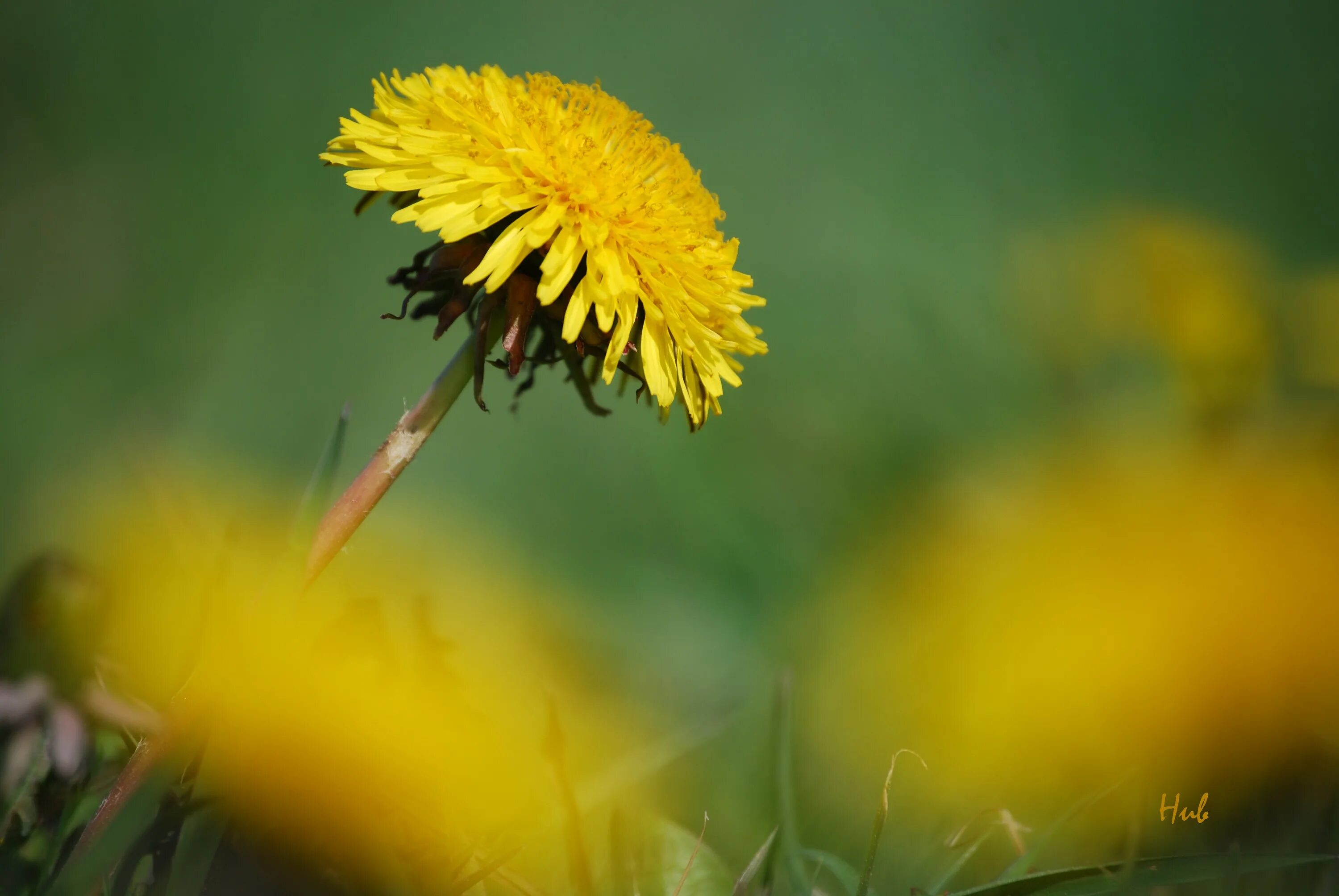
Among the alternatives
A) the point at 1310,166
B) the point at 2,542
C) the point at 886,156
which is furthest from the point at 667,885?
the point at 1310,166

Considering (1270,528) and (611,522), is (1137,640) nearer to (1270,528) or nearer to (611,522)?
(1270,528)

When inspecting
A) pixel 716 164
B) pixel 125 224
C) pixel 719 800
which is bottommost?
pixel 719 800

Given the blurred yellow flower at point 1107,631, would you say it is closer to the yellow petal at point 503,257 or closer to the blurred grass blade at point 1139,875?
the blurred grass blade at point 1139,875

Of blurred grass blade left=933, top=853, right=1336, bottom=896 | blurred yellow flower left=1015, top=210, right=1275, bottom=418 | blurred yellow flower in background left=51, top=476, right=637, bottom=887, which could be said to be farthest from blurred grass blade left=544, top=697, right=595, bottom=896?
blurred yellow flower left=1015, top=210, right=1275, bottom=418

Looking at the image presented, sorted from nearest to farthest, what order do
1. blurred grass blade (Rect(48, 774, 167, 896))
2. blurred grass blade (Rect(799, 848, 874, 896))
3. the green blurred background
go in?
blurred grass blade (Rect(48, 774, 167, 896)) → blurred grass blade (Rect(799, 848, 874, 896)) → the green blurred background

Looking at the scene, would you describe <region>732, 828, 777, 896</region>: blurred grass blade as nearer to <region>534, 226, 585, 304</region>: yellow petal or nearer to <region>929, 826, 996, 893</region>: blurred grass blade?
<region>929, 826, 996, 893</region>: blurred grass blade
